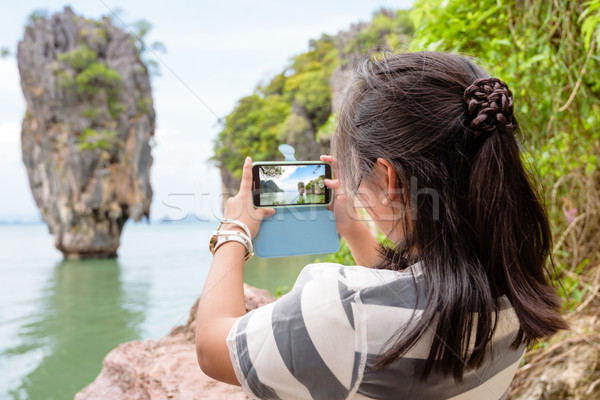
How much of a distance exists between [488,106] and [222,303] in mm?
345

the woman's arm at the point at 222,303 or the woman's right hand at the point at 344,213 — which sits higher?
the woman's right hand at the point at 344,213

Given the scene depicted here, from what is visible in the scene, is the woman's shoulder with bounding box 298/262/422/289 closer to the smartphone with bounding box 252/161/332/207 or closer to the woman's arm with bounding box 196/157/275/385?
the woman's arm with bounding box 196/157/275/385

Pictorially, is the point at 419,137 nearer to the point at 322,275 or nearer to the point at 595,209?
the point at 322,275

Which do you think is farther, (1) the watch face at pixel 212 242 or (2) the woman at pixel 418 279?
(1) the watch face at pixel 212 242

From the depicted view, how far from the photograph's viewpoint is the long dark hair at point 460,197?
404mm

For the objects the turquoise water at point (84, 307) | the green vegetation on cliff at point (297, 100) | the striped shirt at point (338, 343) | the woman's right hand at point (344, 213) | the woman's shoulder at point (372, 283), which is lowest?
the turquoise water at point (84, 307)

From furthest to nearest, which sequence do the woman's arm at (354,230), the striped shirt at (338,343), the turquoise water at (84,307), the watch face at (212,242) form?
the turquoise water at (84,307) < the woman's arm at (354,230) < the watch face at (212,242) < the striped shirt at (338,343)

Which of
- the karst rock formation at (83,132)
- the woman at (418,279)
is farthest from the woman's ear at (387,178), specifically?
the karst rock formation at (83,132)

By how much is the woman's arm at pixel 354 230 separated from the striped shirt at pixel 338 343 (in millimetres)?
238

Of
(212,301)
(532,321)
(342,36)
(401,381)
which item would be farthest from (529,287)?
(342,36)

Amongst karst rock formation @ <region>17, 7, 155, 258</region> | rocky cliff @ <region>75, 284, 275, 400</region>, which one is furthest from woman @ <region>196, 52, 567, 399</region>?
karst rock formation @ <region>17, 7, 155, 258</region>

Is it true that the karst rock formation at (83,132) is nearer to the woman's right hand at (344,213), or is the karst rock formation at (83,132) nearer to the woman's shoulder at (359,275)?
the woman's right hand at (344,213)

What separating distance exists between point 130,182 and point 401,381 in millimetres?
13056

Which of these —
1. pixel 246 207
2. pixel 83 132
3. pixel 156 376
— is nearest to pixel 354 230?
pixel 246 207
